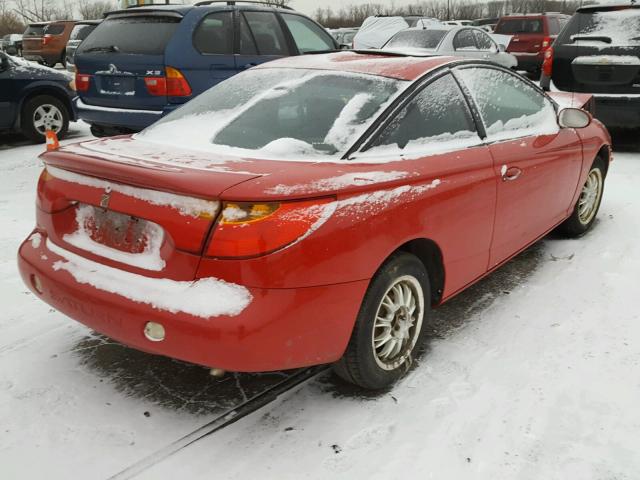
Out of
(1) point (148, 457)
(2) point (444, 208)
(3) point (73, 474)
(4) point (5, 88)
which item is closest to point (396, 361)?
(2) point (444, 208)

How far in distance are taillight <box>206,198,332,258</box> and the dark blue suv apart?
460 centimetres

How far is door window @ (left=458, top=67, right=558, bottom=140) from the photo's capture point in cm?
352

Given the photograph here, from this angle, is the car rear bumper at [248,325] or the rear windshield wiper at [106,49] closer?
Result: the car rear bumper at [248,325]

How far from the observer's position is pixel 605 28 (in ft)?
24.7

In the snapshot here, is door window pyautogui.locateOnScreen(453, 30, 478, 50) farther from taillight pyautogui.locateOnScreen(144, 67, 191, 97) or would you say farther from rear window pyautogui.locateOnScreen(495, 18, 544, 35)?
taillight pyautogui.locateOnScreen(144, 67, 191, 97)

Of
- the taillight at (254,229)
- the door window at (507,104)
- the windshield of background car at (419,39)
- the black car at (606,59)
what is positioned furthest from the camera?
the windshield of background car at (419,39)

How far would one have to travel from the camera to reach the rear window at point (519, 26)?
1850cm

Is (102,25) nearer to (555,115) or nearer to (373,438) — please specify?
(555,115)

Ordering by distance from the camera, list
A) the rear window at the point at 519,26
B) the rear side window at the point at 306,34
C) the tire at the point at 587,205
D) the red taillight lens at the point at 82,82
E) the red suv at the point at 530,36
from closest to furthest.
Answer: the tire at the point at 587,205, the red taillight lens at the point at 82,82, the rear side window at the point at 306,34, the red suv at the point at 530,36, the rear window at the point at 519,26

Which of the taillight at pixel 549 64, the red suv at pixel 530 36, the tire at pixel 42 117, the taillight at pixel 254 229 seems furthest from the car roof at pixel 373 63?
the red suv at pixel 530 36

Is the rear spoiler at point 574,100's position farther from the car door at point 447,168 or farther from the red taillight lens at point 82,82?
the red taillight lens at point 82,82

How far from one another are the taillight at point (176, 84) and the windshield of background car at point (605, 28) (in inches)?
185

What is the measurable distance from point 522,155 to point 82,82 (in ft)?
17.6

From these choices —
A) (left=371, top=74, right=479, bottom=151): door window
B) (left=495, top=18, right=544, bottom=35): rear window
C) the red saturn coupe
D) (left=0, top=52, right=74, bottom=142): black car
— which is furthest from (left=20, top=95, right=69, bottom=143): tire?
(left=495, top=18, right=544, bottom=35): rear window
